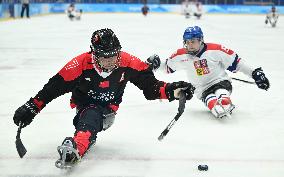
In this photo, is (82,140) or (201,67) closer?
(82,140)

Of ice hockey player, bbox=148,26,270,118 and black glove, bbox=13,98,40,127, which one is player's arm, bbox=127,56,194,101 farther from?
ice hockey player, bbox=148,26,270,118

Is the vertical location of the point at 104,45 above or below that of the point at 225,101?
above

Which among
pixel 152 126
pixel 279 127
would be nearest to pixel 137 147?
pixel 152 126

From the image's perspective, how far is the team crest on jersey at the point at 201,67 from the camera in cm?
458

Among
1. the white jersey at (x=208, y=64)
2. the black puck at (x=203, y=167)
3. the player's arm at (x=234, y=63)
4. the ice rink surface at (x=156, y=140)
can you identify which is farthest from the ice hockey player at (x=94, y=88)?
the player's arm at (x=234, y=63)

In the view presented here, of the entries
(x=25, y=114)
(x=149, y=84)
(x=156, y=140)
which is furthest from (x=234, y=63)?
(x=25, y=114)

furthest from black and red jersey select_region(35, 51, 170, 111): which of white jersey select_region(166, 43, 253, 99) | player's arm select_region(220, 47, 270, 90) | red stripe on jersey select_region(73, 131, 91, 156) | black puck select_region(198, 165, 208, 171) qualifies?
player's arm select_region(220, 47, 270, 90)

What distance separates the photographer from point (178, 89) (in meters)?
3.16

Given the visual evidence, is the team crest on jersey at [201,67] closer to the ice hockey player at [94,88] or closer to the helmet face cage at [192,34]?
the helmet face cage at [192,34]

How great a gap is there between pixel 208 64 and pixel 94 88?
1698 mm

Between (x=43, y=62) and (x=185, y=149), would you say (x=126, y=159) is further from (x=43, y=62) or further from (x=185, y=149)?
(x=43, y=62)

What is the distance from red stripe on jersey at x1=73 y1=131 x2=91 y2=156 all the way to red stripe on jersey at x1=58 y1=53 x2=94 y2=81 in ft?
1.28

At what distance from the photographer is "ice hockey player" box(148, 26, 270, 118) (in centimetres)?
437

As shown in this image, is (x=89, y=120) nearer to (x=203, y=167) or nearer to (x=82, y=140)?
(x=82, y=140)
